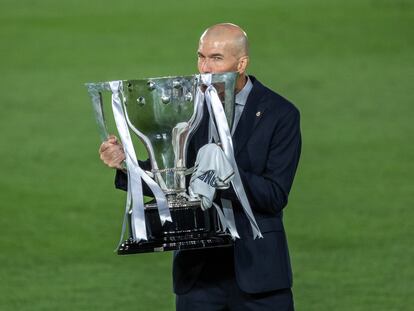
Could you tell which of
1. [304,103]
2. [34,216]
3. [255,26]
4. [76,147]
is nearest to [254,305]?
[34,216]

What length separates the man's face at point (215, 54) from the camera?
185 inches

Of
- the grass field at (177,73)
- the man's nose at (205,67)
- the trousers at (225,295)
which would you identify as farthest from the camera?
the grass field at (177,73)

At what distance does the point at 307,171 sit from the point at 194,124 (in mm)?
6227

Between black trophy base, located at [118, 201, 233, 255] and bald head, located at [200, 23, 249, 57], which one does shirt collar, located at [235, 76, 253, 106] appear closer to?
bald head, located at [200, 23, 249, 57]

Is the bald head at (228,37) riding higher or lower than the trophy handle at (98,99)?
higher

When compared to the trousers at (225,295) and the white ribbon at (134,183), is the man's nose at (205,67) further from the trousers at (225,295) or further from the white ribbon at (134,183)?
the trousers at (225,295)

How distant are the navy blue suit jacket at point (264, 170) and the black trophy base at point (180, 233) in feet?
0.47

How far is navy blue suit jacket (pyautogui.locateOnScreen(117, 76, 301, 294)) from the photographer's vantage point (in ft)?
15.6

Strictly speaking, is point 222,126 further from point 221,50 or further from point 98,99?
point 98,99

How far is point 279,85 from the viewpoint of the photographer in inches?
509

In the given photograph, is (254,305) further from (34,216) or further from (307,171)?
(307,171)

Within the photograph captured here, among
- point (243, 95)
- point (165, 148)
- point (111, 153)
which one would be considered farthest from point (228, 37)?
point (111, 153)

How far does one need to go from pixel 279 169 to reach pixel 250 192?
0.47 ft

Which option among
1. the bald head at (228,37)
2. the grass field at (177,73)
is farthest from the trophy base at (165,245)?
the grass field at (177,73)
